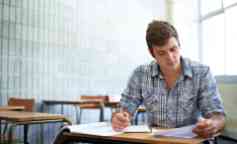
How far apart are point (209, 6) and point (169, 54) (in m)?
5.59

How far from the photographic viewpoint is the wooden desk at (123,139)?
106cm

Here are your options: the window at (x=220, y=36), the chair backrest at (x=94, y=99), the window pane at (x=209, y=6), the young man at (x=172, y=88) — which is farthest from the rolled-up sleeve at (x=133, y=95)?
the window pane at (x=209, y=6)

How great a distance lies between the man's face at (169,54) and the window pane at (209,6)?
518 centimetres

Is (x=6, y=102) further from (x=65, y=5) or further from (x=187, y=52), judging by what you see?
(x=187, y=52)

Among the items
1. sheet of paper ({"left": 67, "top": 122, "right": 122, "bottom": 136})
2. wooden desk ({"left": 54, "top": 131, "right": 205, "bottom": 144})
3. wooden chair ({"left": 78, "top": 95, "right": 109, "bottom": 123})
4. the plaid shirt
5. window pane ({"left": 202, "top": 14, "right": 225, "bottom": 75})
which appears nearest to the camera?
wooden desk ({"left": 54, "top": 131, "right": 205, "bottom": 144})

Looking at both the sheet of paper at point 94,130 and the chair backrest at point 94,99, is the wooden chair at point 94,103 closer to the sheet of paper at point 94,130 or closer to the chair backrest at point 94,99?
the chair backrest at point 94,99

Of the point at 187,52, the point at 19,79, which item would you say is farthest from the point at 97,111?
the point at 187,52

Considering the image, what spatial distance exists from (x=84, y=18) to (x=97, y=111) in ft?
5.20

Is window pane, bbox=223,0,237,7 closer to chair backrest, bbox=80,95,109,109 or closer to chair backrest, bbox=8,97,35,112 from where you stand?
chair backrest, bbox=80,95,109,109

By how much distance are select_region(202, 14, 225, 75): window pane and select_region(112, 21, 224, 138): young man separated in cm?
488

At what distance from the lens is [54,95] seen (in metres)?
5.36

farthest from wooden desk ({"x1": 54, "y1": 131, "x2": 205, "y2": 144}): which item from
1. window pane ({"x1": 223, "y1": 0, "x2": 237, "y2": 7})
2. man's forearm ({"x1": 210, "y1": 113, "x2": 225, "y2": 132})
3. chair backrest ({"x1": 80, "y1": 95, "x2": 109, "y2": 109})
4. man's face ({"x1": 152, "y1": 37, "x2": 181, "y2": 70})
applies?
window pane ({"x1": 223, "y1": 0, "x2": 237, "y2": 7})

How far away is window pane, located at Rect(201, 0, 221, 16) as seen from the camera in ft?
21.0

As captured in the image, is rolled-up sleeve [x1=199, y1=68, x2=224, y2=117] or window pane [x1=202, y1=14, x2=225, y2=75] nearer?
rolled-up sleeve [x1=199, y1=68, x2=224, y2=117]
